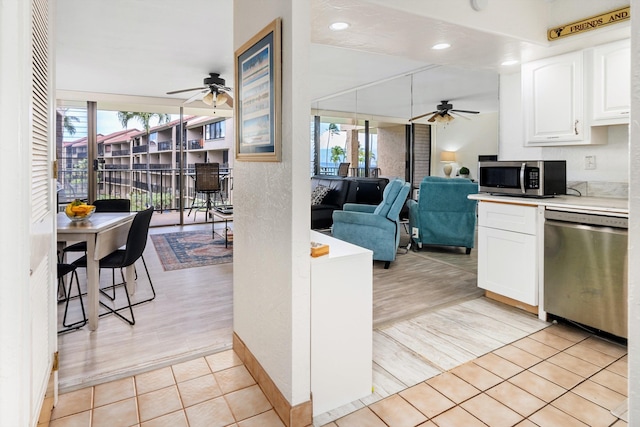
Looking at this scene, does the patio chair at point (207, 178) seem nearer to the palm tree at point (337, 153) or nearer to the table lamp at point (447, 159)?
the palm tree at point (337, 153)

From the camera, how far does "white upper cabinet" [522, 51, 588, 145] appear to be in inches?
117

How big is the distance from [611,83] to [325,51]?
2939 millimetres

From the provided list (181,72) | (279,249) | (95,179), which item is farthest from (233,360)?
(95,179)

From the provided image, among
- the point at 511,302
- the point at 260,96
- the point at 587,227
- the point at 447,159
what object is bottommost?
the point at 511,302

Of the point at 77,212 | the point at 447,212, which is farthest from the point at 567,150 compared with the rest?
the point at 77,212

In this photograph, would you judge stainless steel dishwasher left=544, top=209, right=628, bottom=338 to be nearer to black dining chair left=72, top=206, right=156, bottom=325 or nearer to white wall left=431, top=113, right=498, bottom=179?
black dining chair left=72, top=206, right=156, bottom=325

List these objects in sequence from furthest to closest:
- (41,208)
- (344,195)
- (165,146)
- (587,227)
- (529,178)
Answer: (165,146) → (344,195) → (529,178) → (587,227) → (41,208)

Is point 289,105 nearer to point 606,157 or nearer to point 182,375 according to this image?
point 182,375

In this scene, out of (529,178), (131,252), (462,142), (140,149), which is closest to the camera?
(131,252)

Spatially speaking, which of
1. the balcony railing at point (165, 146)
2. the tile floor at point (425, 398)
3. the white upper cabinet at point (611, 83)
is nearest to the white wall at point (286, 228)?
the tile floor at point (425, 398)

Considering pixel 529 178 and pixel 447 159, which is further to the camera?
pixel 447 159

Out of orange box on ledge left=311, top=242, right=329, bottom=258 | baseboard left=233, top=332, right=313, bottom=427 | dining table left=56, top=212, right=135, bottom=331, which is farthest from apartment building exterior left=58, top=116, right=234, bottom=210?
orange box on ledge left=311, top=242, right=329, bottom=258

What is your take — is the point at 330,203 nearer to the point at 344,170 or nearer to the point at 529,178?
the point at 344,170

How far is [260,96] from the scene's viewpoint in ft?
6.26
